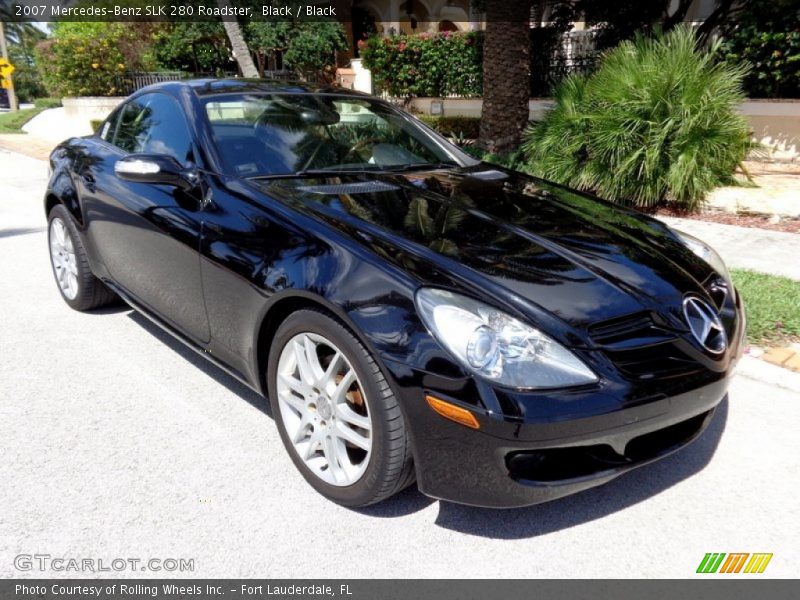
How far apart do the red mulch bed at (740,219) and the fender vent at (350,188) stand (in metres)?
5.16

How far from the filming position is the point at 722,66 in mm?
7742

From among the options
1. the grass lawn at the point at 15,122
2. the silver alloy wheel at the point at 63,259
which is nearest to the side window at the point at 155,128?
the silver alloy wheel at the point at 63,259

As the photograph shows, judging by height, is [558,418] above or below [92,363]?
above

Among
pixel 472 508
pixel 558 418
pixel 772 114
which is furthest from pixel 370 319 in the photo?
pixel 772 114

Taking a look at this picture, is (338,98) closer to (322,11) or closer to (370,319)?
(370,319)

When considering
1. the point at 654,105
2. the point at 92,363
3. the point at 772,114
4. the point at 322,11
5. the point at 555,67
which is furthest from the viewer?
the point at 322,11

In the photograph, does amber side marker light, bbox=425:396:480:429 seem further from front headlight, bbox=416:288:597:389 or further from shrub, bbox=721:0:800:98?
shrub, bbox=721:0:800:98

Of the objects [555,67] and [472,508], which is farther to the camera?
[555,67]

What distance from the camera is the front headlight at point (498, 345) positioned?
2.05 metres

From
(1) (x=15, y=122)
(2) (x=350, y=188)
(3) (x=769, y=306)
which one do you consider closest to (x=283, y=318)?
(2) (x=350, y=188)

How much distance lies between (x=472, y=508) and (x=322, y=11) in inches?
797

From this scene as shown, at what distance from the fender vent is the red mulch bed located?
16.9ft

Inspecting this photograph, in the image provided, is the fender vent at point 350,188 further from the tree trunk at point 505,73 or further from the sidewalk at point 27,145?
the sidewalk at point 27,145

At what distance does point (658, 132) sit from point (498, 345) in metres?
5.84
